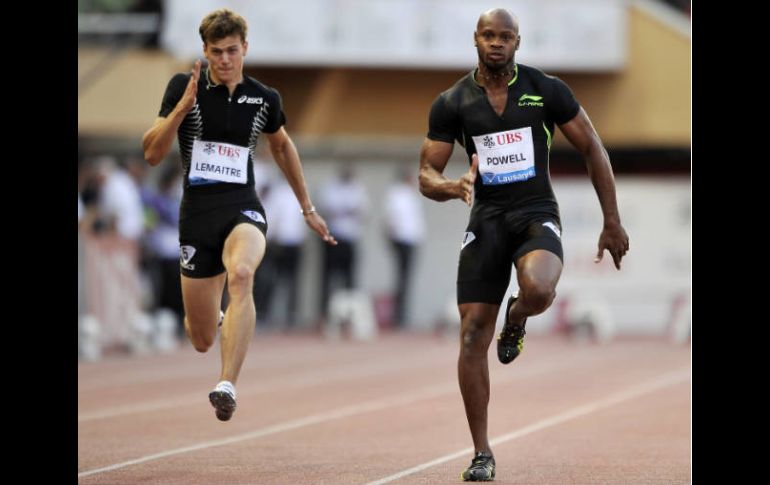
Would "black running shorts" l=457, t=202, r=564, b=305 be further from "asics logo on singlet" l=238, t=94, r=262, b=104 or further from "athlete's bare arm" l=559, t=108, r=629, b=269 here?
"asics logo on singlet" l=238, t=94, r=262, b=104

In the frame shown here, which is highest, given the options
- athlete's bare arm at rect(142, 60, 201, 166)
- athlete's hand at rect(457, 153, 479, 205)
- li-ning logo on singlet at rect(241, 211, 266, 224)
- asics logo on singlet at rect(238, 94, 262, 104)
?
asics logo on singlet at rect(238, 94, 262, 104)

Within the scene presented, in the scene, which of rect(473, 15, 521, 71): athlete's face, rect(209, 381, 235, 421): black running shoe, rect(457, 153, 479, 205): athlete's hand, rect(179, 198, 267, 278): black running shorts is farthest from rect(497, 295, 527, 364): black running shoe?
rect(179, 198, 267, 278): black running shorts

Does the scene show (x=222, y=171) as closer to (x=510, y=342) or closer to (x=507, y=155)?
(x=507, y=155)

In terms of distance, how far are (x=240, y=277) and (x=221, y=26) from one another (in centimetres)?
148

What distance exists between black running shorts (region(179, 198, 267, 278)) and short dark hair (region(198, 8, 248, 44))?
43.5 inches

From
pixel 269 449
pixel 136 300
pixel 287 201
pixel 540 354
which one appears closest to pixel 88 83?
pixel 287 201

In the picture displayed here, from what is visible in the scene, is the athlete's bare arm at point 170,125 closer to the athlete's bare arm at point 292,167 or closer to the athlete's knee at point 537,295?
the athlete's bare arm at point 292,167

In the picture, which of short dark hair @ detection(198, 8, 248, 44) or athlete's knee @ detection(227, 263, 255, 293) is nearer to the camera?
short dark hair @ detection(198, 8, 248, 44)

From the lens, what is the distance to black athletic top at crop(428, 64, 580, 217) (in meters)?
8.91

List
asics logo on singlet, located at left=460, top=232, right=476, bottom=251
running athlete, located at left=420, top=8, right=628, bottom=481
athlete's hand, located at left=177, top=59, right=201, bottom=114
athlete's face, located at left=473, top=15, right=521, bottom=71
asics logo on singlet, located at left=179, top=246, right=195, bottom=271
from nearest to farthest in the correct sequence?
athlete's face, located at left=473, top=15, right=521, bottom=71 → running athlete, located at left=420, top=8, right=628, bottom=481 → asics logo on singlet, located at left=460, top=232, right=476, bottom=251 → athlete's hand, located at left=177, top=59, right=201, bottom=114 → asics logo on singlet, located at left=179, top=246, right=195, bottom=271

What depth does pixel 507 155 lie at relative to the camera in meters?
8.95

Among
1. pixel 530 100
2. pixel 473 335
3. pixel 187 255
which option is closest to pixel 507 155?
pixel 530 100

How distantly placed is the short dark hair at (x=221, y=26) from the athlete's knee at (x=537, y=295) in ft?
7.62
